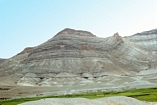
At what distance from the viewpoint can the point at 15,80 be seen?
10456 centimetres

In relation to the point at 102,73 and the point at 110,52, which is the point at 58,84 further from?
the point at 110,52

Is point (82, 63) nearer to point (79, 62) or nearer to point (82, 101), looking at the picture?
point (79, 62)

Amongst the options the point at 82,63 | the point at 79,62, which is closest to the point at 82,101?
the point at 82,63

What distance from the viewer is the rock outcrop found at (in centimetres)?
10156

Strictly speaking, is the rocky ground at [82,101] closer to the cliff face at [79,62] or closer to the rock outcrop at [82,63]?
the rock outcrop at [82,63]

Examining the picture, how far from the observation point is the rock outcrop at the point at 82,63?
101562mm

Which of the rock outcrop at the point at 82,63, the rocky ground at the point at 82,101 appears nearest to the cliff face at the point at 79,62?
the rock outcrop at the point at 82,63

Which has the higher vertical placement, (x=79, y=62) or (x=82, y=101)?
(x=79, y=62)

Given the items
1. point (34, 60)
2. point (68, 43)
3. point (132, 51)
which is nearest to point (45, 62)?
point (34, 60)

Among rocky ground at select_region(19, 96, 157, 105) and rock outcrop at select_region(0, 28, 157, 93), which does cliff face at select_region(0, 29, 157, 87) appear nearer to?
rock outcrop at select_region(0, 28, 157, 93)

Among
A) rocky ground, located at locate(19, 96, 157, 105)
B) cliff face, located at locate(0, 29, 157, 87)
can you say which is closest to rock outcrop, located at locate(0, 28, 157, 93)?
cliff face, located at locate(0, 29, 157, 87)

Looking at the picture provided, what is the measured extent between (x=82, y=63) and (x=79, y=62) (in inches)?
61.3

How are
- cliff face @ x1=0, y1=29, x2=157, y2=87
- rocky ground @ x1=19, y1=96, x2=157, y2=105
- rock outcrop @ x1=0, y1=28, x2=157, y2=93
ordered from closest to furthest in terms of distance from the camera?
1. rocky ground @ x1=19, y1=96, x2=157, y2=105
2. rock outcrop @ x1=0, y1=28, x2=157, y2=93
3. cliff face @ x1=0, y1=29, x2=157, y2=87

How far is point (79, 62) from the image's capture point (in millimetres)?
116125
